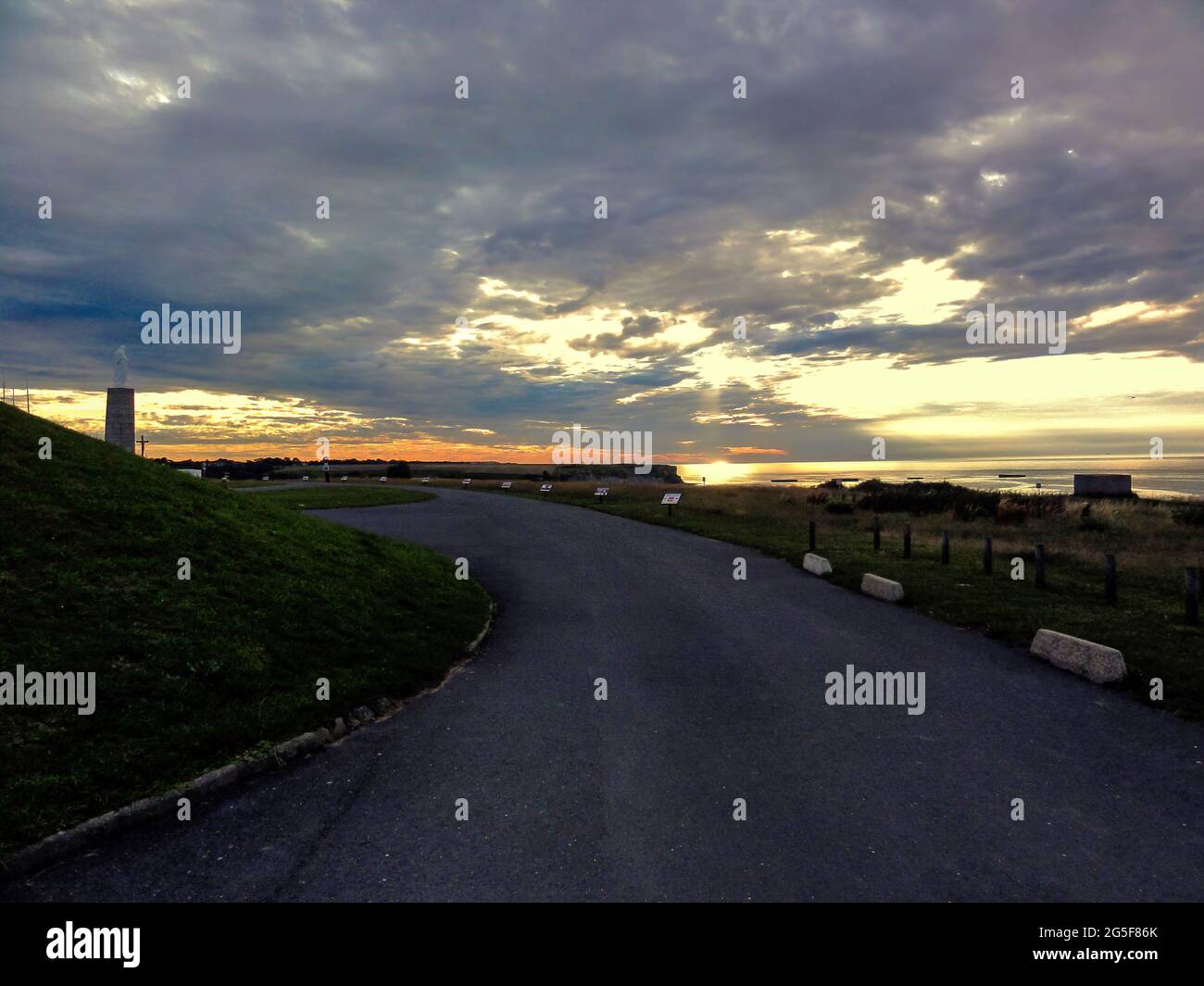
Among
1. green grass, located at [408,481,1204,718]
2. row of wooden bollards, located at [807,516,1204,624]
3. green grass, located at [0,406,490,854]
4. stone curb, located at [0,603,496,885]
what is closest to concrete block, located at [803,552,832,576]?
green grass, located at [408,481,1204,718]

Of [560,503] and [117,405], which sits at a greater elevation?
[117,405]

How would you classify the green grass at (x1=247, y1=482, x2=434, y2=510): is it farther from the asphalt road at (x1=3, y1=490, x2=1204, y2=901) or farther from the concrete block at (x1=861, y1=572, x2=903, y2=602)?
the asphalt road at (x1=3, y1=490, x2=1204, y2=901)

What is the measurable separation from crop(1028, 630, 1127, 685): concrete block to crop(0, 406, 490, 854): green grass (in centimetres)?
930

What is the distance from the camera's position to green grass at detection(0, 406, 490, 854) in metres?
6.19

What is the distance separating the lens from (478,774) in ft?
20.8

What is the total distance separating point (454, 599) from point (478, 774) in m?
7.86

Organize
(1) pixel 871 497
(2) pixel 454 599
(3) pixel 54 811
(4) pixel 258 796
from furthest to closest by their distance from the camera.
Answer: (1) pixel 871 497
(2) pixel 454 599
(4) pixel 258 796
(3) pixel 54 811

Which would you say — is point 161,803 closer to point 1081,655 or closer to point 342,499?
point 1081,655

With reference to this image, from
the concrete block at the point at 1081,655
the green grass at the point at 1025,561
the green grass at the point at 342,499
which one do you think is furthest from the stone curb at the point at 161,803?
the green grass at the point at 342,499

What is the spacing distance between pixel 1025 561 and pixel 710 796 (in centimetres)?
1855
